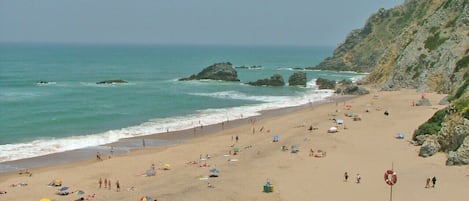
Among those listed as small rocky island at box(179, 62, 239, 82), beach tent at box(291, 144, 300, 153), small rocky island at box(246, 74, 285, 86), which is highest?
small rocky island at box(179, 62, 239, 82)

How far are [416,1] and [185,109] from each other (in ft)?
267

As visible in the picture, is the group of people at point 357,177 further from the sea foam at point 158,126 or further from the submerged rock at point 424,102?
the submerged rock at point 424,102

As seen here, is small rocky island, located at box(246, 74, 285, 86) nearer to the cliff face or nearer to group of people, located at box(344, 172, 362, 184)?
the cliff face

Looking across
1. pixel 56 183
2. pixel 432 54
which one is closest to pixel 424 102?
pixel 432 54

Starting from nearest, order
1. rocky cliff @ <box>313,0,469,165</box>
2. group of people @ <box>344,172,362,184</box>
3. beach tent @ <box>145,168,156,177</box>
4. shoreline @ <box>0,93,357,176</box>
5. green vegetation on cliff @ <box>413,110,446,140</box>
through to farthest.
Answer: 1. group of people @ <box>344,172,362,184</box>
2. beach tent @ <box>145,168,156,177</box>
3. rocky cliff @ <box>313,0,469,165</box>
4. shoreline @ <box>0,93,357,176</box>
5. green vegetation on cliff @ <box>413,110,446,140</box>

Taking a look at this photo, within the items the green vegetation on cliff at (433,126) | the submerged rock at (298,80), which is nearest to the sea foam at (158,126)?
the submerged rock at (298,80)

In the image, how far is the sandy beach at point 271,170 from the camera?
2767cm

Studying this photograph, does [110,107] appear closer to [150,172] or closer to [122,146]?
[122,146]

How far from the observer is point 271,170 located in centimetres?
3281

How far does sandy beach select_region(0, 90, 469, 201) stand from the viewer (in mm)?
27672

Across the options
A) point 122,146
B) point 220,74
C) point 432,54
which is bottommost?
point 122,146

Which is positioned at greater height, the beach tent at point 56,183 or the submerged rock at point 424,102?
the submerged rock at point 424,102

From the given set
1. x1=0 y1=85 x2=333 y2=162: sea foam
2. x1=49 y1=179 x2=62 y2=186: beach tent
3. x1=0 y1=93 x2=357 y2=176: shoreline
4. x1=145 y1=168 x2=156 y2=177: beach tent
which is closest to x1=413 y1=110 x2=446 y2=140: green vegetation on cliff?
x1=0 y1=93 x2=357 y2=176: shoreline

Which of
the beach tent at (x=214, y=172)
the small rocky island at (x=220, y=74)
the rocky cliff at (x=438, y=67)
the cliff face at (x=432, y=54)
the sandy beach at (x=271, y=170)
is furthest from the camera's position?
the small rocky island at (x=220, y=74)
